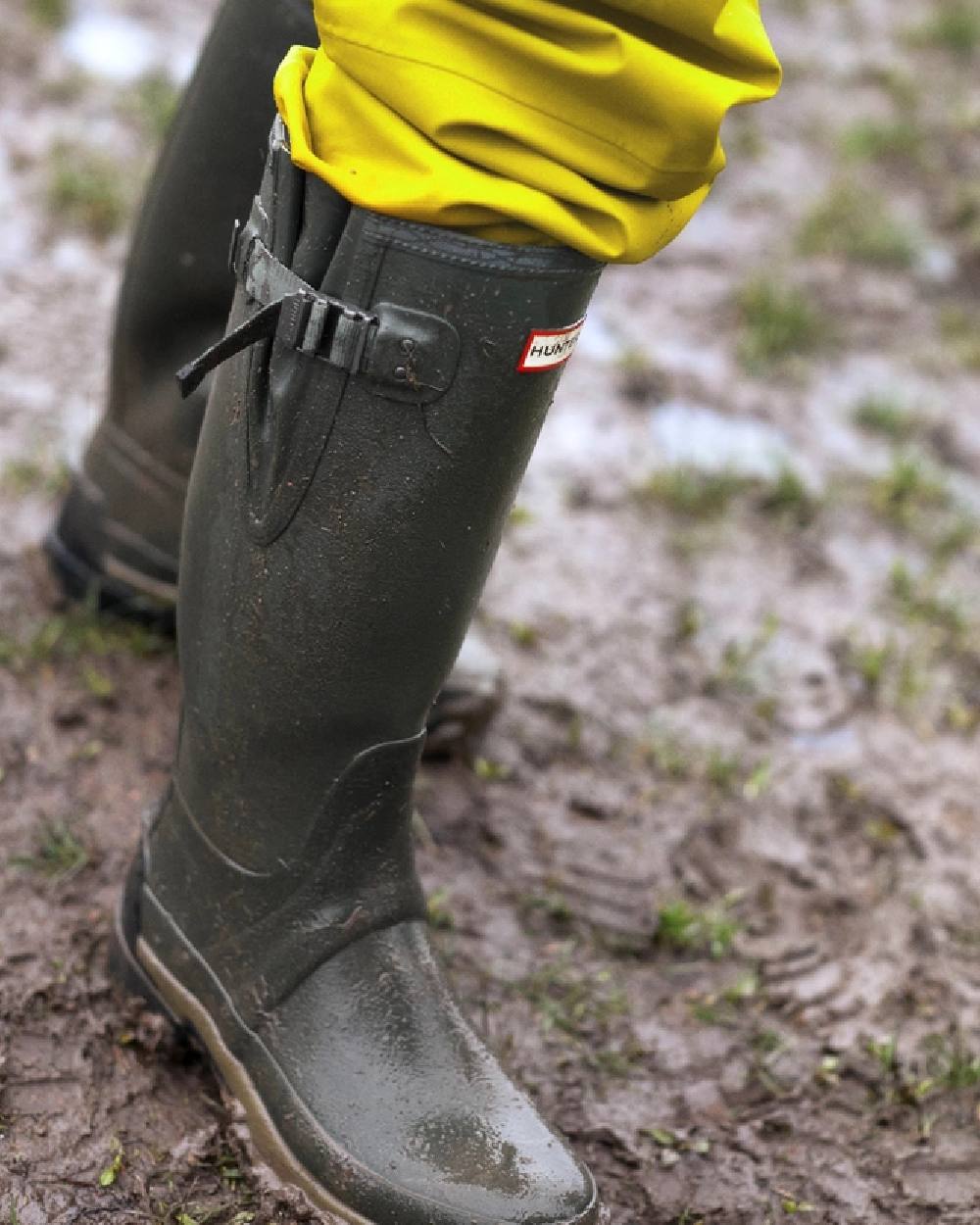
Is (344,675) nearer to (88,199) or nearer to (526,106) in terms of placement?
(526,106)

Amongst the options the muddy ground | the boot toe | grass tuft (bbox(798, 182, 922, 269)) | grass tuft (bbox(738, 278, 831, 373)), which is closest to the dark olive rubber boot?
the boot toe

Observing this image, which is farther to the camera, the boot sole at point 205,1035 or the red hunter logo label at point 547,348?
the boot sole at point 205,1035

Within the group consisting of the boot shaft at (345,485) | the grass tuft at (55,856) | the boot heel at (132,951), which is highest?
the boot shaft at (345,485)

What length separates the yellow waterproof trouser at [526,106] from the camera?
3.26 ft

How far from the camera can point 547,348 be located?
113 centimetres

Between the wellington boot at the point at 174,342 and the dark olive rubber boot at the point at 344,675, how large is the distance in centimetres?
39

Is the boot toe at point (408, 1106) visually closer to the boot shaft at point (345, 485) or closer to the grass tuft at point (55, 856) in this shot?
the boot shaft at point (345, 485)

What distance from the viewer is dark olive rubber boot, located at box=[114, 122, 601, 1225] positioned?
110 centimetres

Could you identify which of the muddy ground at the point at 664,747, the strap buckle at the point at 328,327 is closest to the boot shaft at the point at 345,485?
the strap buckle at the point at 328,327

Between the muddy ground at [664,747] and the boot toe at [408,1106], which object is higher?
the boot toe at [408,1106]

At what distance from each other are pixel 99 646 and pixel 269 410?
85cm

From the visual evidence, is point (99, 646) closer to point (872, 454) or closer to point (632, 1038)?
point (632, 1038)

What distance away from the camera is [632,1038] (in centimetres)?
159

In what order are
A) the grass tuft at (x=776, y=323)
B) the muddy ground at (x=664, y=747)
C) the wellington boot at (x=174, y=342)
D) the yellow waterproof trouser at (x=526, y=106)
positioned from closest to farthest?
→ the yellow waterproof trouser at (x=526, y=106)
the muddy ground at (x=664, y=747)
the wellington boot at (x=174, y=342)
the grass tuft at (x=776, y=323)
